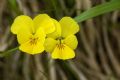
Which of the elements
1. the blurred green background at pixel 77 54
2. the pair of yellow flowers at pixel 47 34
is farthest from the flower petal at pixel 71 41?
the blurred green background at pixel 77 54

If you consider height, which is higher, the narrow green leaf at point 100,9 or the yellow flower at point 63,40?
the narrow green leaf at point 100,9

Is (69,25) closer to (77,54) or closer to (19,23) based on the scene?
(19,23)

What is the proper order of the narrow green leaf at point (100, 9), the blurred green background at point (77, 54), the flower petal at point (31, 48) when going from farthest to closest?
the blurred green background at point (77, 54), the narrow green leaf at point (100, 9), the flower petal at point (31, 48)

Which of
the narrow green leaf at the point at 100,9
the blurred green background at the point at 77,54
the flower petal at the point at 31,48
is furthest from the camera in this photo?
the blurred green background at the point at 77,54

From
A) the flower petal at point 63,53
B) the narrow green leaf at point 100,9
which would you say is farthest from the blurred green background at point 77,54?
the flower petal at point 63,53

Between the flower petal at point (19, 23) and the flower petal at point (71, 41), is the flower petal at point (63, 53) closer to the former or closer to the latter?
the flower petal at point (71, 41)

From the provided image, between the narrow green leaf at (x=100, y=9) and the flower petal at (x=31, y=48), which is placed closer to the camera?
the flower petal at (x=31, y=48)

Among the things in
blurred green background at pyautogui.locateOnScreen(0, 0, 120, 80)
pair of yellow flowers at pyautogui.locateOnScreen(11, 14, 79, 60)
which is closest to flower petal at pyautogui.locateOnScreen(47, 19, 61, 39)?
pair of yellow flowers at pyautogui.locateOnScreen(11, 14, 79, 60)

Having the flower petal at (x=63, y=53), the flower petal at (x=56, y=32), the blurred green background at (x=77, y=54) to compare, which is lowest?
the blurred green background at (x=77, y=54)
